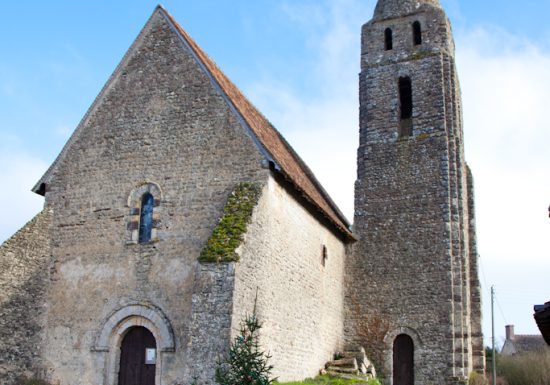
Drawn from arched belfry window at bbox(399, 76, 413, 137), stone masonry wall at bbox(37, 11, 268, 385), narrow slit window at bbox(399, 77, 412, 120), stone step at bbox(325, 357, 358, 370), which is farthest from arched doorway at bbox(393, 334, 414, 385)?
stone masonry wall at bbox(37, 11, 268, 385)

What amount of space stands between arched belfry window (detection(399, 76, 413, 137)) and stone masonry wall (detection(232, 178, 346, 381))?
15.5 ft

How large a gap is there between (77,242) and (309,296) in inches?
236

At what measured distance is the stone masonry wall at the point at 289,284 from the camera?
13.3 meters

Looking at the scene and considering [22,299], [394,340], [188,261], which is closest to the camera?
[188,261]

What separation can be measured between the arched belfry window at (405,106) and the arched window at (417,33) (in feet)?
4.86

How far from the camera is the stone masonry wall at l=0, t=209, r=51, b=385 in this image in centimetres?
1429

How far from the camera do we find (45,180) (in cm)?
1612

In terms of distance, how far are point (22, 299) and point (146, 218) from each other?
3348mm

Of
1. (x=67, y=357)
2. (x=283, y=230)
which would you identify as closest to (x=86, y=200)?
(x=67, y=357)

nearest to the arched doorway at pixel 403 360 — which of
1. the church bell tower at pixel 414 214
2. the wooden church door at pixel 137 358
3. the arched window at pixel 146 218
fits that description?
the church bell tower at pixel 414 214

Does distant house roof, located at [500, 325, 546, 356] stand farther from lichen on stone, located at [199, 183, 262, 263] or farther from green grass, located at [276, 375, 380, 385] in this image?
lichen on stone, located at [199, 183, 262, 263]

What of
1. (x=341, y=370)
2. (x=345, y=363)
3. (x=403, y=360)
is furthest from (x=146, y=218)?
(x=403, y=360)

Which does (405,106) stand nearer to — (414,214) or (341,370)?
(414,214)

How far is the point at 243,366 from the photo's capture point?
441 inches
